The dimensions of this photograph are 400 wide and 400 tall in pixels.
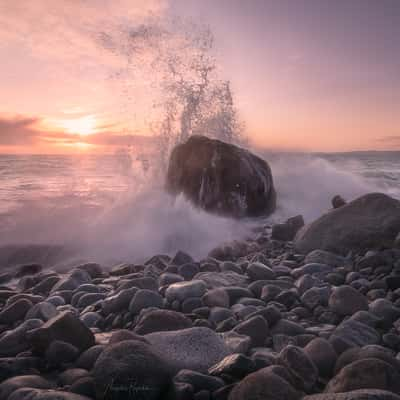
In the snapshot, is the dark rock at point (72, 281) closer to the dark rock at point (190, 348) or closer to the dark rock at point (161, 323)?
the dark rock at point (161, 323)

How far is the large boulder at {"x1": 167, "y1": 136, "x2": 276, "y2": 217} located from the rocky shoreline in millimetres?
3157

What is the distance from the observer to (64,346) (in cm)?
230

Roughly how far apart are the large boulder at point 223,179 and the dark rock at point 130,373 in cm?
583

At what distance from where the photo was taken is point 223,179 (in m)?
7.84

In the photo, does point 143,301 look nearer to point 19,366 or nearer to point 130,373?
point 19,366

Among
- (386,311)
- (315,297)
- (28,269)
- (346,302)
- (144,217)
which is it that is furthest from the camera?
(144,217)

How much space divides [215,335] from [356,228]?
340cm

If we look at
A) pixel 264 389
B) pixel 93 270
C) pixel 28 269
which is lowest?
pixel 28 269

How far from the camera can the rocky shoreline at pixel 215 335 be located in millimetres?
1786

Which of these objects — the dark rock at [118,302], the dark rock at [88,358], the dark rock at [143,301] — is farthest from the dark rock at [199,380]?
the dark rock at [118,302]

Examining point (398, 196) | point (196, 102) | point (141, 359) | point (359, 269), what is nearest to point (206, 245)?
point (359, 269)

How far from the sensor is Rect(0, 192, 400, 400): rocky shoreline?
1.79 metres

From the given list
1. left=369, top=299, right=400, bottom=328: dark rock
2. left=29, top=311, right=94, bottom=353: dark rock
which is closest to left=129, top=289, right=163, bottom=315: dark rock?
left=29, top=311, right=94, bottom=353: dark rock

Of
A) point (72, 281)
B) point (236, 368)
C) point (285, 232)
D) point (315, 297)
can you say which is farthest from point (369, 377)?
point (285, 232)
